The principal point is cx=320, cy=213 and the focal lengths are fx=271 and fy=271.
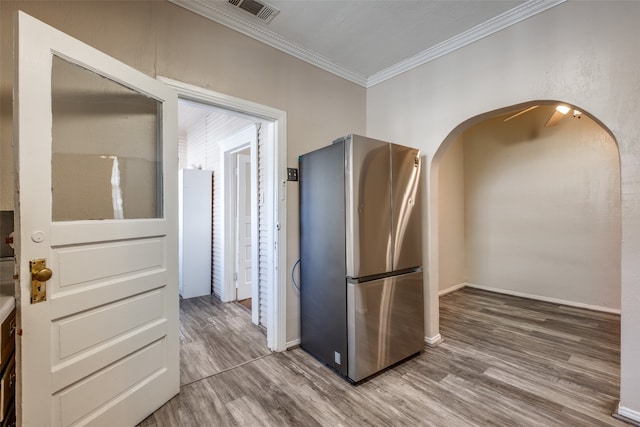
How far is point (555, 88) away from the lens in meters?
1.97

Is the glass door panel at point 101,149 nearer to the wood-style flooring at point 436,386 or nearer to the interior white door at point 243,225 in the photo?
the wood-style flooring at point 436,386

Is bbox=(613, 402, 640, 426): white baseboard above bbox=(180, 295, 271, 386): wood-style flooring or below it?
above

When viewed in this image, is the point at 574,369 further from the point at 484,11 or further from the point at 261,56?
the point at 261,56

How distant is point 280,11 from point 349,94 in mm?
1205

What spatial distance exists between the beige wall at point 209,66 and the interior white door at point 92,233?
311mm

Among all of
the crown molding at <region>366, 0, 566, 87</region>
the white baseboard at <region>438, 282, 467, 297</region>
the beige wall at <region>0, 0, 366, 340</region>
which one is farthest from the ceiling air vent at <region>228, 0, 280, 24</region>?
the white baseboard at <region>438, 282, 467, 297</region>

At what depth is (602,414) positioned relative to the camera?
1.72 meters

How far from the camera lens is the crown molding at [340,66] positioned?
6.67 ft

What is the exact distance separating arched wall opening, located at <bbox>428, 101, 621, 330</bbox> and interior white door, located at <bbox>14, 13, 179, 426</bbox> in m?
2.35

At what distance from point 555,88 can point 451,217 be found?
9.33ft

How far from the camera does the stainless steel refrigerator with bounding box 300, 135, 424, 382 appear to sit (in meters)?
2.05

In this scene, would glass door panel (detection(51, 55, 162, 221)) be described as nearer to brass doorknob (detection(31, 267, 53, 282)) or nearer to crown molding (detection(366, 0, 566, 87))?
brass doorknob (detection(31, 267, 53, 282))

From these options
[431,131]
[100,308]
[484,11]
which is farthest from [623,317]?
[100,308]

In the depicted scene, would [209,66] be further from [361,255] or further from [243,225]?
[243,225]
